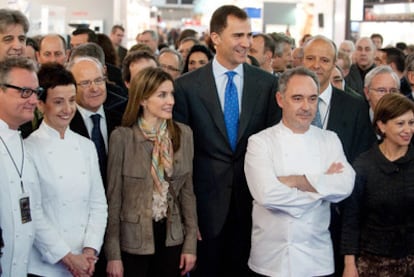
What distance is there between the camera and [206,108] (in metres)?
3.73

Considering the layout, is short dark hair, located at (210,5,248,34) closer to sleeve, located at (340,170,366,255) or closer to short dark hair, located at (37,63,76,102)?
short dark hair, located at (37,63,76,102)

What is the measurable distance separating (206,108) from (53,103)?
40.0 inches

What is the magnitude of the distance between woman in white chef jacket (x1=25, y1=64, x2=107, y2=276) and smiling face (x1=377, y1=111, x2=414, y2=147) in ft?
5.18

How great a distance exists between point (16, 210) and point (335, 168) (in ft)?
5.21

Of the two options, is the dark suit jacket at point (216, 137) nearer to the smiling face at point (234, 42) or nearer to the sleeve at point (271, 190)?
the smiling face at point (234, 42)

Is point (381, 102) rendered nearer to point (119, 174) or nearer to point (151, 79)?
point (151, 79)

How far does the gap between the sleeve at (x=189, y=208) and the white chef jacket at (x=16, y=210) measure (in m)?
0.84

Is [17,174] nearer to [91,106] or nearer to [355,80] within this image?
[91,106]

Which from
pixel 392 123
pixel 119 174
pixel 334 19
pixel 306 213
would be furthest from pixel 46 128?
pixel 334 19

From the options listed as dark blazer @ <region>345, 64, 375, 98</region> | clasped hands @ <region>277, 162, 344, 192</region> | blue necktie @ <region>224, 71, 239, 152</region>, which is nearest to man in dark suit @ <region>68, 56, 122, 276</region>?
blue necktie @ <region>224, 71, 239, 152</region>

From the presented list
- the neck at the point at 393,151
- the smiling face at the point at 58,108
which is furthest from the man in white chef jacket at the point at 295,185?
the smiling face at the point at 58,108

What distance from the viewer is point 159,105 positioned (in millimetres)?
3311

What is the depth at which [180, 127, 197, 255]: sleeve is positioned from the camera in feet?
11.3

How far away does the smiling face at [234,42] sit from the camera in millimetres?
3729
